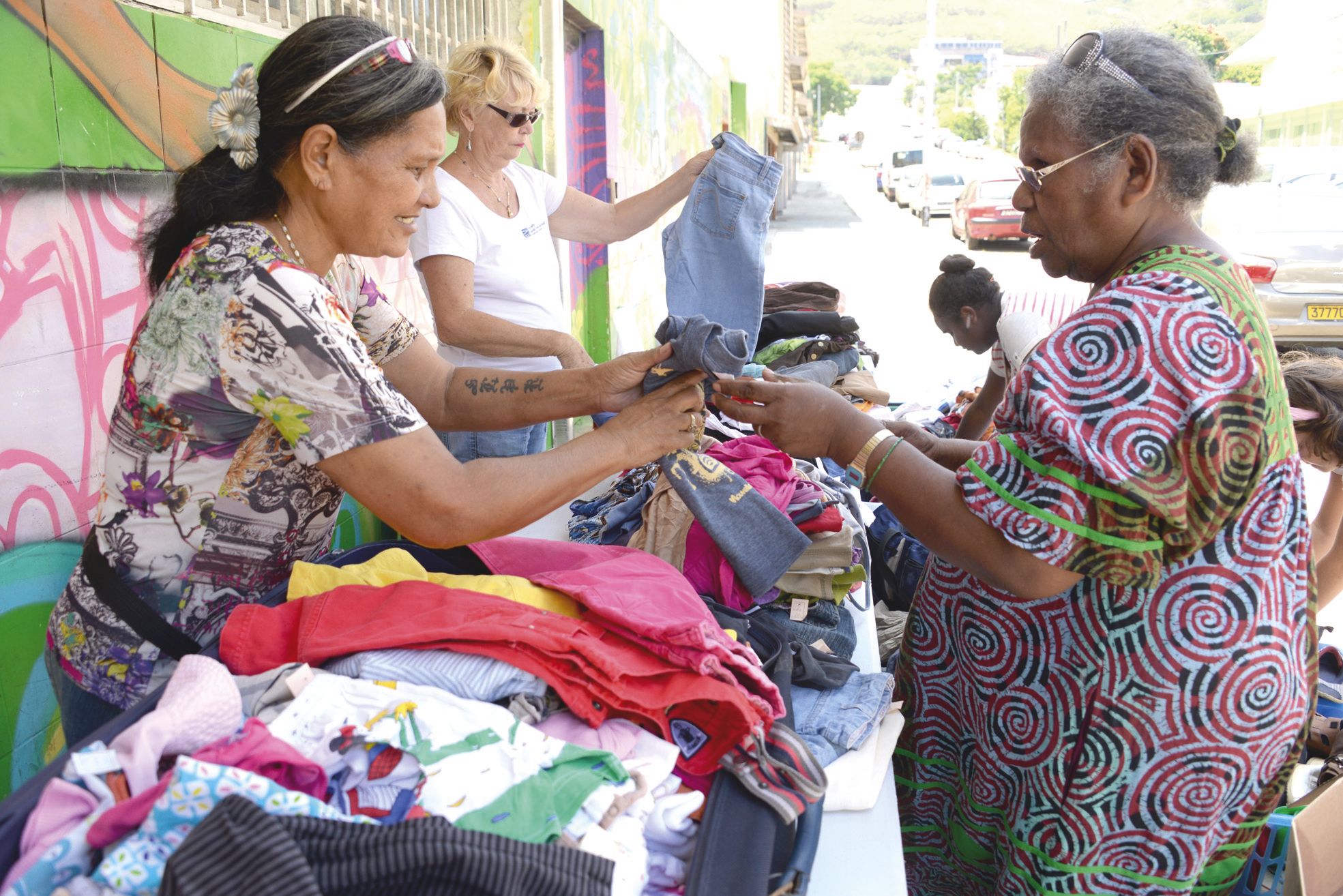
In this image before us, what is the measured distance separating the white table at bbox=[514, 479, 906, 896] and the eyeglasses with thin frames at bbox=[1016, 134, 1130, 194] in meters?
1.07

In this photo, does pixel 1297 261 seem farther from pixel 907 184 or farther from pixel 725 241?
pixel 907 184

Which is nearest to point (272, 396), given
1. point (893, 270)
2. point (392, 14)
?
point (392, 14)

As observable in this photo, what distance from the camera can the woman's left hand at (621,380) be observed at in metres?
2.19

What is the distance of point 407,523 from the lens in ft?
5.16

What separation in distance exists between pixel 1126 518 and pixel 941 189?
97.8ft

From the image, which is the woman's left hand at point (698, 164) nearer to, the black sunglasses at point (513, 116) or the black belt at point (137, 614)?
the black sunglasses at point (513, 116)

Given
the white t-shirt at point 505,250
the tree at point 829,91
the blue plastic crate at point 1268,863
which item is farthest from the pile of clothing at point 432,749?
the tree at point 829,91

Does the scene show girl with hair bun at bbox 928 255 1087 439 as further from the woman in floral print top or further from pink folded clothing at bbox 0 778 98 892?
pink folded clothing at bbox 0 778 98 892

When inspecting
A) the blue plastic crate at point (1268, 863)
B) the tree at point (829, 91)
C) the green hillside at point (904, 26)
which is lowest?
the blue plastic crate at point (1268, 863)

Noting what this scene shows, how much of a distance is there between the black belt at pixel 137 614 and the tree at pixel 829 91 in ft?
330

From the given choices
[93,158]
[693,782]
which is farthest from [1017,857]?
[93,158]

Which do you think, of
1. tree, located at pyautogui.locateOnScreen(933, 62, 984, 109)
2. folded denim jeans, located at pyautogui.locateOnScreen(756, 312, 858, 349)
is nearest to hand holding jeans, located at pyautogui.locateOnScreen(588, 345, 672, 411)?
folded denim jeans, located at pyautogui.locateOnScreen(756, 312, 858, 349)

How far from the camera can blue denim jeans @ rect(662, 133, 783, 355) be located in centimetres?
330

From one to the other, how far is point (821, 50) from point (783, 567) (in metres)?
185
